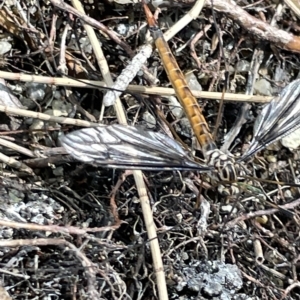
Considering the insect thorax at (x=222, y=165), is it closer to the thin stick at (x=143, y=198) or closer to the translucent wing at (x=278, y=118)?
the translucent wing at (x=278, y=118)

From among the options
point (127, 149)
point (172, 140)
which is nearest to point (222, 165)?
point (172, 140)

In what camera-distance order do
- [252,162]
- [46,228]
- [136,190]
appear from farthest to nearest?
1. [252,162]
2. [136,190]
3. [46,228]

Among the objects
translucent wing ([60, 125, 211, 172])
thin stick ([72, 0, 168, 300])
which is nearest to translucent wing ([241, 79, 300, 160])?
translucent wing ([60, 125, 211, 172])

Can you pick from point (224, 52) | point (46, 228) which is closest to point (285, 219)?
point (224, 52)

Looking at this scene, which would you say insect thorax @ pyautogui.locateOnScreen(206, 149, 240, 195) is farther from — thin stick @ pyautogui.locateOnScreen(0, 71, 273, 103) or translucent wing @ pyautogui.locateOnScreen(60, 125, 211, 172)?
thin stick @ pyautogui.locateOnScreen(0, 71, 273, 103)

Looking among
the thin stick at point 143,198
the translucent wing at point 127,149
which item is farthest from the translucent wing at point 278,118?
the thin stick at point 143,198

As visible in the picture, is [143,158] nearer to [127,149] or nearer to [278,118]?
[127,149]

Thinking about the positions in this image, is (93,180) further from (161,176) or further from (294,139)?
(294,139)
